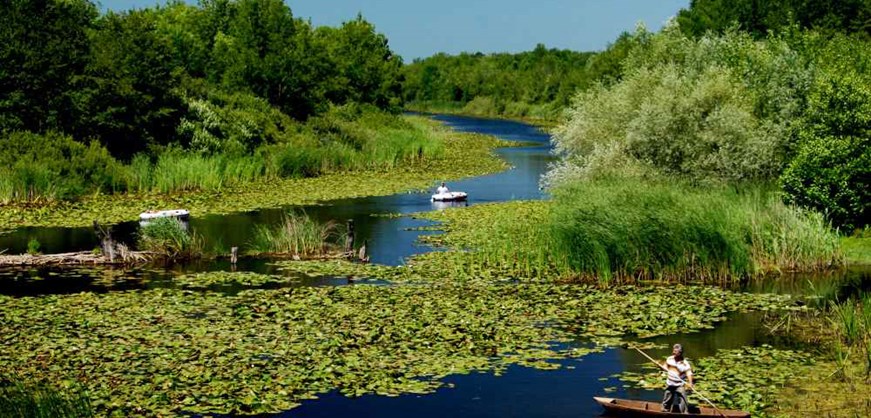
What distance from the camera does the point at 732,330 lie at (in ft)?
96.9

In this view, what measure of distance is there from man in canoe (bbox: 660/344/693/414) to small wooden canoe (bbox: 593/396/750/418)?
0.85ft

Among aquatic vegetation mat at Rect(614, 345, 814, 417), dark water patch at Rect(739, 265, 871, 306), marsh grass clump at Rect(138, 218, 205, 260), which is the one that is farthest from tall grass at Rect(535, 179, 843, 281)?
marsh grass clump at Rect(138, 218, 205, 260)

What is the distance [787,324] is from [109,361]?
64.3ft

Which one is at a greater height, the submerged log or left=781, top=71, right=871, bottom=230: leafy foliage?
left=781, top=71, right=871, bottom=230: leafy foliage

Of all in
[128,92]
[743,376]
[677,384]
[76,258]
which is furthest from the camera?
[128,92]

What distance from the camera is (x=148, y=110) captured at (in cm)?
7200

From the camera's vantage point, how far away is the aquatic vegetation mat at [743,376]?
22.9m

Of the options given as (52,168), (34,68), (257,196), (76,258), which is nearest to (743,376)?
(76,258)

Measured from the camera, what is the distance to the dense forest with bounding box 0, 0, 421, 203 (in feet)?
206

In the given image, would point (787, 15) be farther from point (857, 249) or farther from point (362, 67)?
point (857, 249)

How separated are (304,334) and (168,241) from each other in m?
15.0

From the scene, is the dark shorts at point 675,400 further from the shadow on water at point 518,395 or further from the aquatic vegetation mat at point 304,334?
the aquatic vegetation mat at point 304,334

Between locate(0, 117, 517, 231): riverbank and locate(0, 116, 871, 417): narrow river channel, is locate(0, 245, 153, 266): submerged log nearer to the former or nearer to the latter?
locate(0, 116, 871, 417): narrow river channel

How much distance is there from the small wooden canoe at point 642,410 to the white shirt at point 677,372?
0.62m
